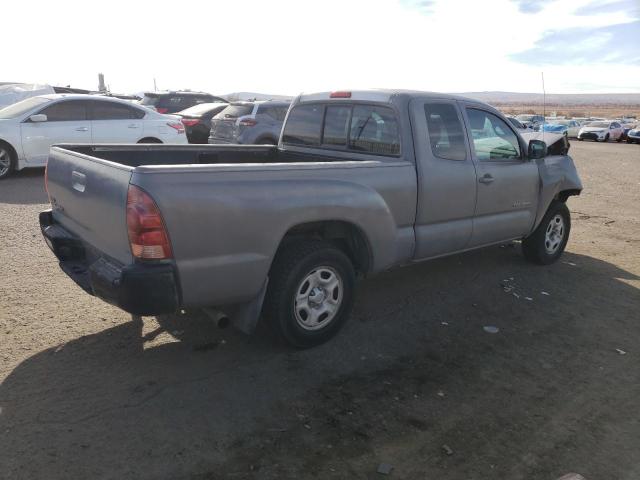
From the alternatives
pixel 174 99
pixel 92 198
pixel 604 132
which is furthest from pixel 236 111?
pixel 604 132

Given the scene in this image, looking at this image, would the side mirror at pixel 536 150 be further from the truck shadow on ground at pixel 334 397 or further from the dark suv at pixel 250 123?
the dark suv at pixel 250 123

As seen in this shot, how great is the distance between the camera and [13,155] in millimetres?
10469

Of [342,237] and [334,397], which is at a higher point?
[342,237]

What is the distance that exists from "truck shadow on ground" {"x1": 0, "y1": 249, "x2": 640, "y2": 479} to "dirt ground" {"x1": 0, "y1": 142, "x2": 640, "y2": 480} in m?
0.01

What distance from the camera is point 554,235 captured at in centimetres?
652

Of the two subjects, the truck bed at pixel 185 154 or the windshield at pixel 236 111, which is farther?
the windshield at pixel 236 111

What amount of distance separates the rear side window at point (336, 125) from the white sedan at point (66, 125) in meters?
7.32

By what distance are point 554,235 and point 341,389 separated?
4046 mm

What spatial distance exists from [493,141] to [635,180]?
429 inches

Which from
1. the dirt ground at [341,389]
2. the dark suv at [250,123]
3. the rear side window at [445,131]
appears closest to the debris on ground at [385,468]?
the dirt ground at [341,389]

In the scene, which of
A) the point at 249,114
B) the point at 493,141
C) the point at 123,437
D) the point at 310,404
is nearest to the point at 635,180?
the point at 249,114

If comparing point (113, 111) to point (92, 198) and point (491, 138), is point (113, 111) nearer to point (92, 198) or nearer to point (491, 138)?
point (491, 138)

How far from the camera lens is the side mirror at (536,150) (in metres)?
5.67

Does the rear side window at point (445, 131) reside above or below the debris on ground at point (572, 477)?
above
